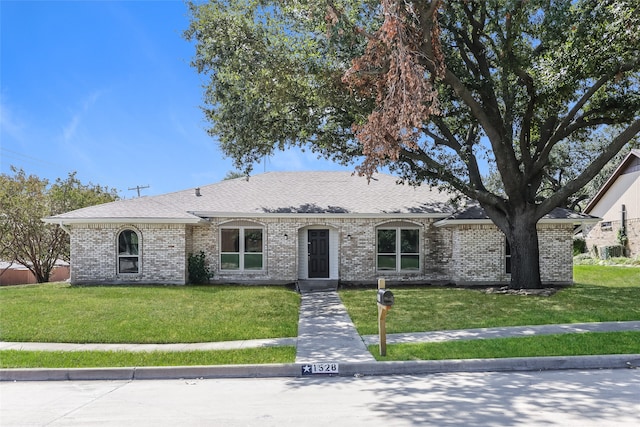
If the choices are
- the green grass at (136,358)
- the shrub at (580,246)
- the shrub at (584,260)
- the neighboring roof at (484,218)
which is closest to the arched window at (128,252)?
the green grass at (136,358)

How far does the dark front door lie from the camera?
2064cm

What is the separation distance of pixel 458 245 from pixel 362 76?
363 inches

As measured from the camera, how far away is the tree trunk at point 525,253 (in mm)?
16828

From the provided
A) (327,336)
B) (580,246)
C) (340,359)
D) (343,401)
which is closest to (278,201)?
(327,336)

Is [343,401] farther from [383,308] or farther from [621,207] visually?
[621,207]

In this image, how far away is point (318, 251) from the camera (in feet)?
67.8

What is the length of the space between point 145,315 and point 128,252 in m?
8.05

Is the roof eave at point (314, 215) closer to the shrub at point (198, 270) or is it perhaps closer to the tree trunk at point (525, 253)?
the shrub at point (198, 270)

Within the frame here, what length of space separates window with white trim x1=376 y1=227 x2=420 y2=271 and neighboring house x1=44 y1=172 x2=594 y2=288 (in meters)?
0.04

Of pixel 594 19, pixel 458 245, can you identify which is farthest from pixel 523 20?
pixel 458 245

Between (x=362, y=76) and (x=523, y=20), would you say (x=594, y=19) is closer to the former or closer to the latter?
(x=523, y=20)

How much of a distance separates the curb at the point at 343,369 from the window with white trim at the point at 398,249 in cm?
1229

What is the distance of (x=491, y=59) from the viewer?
17.6 meters

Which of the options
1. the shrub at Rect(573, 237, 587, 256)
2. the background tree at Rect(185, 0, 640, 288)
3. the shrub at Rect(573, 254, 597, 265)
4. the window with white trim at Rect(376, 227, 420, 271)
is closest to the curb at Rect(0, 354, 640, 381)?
the background tree at Rect(185, 0, 640, 288)
